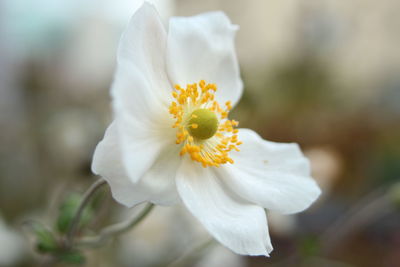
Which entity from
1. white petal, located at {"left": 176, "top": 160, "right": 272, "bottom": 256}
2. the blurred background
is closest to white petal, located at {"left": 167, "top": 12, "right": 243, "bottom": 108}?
white petal, located at {"left": 176, "top": 160, "right": 272, "bottom": 256}

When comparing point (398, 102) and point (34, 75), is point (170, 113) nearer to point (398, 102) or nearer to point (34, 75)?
point (34, 75)

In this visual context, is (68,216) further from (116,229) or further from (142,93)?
(142,93)

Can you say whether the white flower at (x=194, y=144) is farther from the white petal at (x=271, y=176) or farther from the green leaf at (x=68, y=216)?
the green leaf at (x=68, y=216)

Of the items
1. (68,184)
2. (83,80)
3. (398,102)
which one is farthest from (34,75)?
(398,102)

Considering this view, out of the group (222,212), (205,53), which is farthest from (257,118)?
(222,212)

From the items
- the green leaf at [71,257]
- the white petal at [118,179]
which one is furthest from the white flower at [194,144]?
the green leaf at [71,257]

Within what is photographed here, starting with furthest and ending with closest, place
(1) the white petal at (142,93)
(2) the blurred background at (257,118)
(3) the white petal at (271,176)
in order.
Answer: (2) the blurred background at (257,118), (3) the white petal at (271,176), (1) the white petal at (142,93)

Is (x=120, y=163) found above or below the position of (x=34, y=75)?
above
